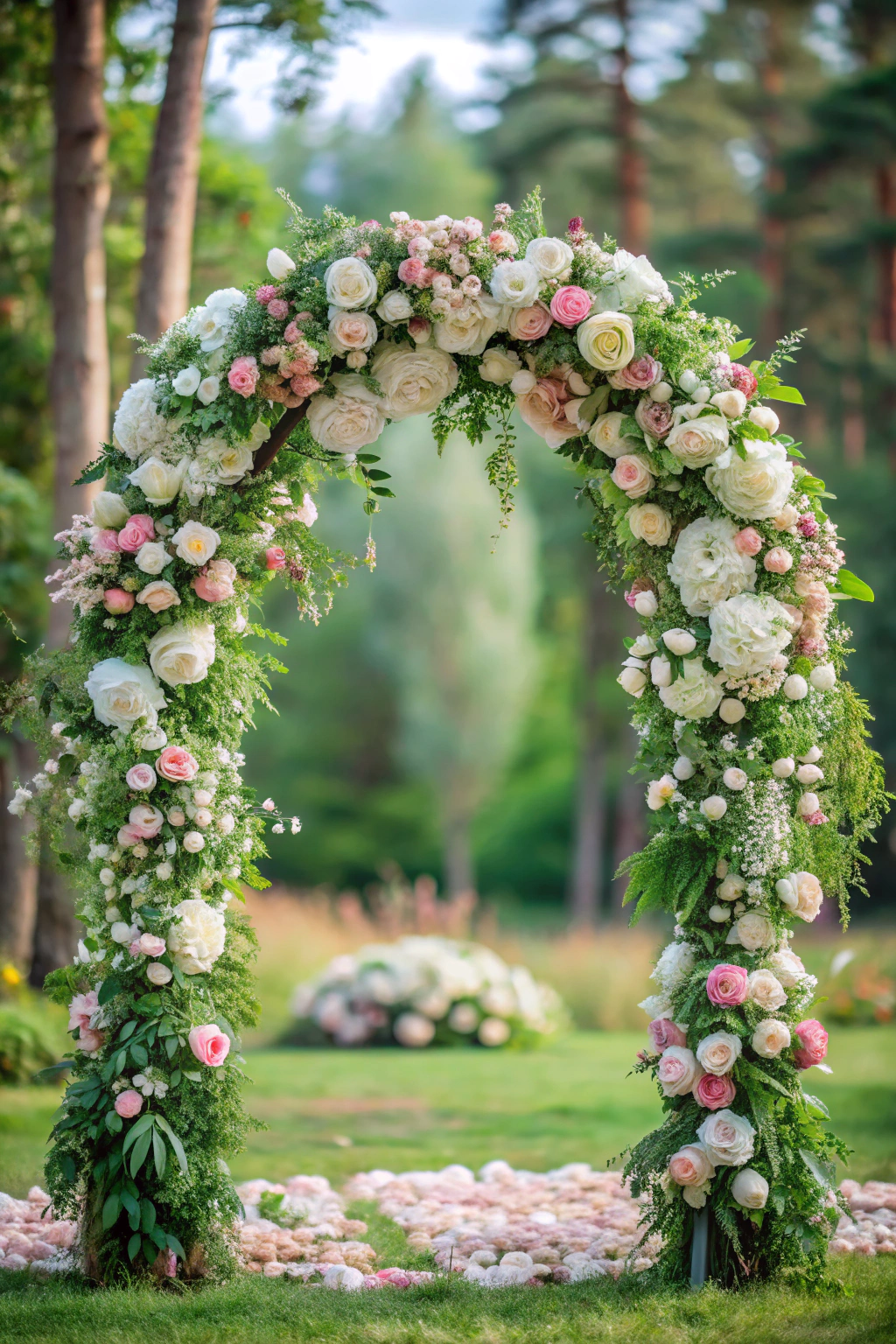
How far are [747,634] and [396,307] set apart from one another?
1482 millimetres

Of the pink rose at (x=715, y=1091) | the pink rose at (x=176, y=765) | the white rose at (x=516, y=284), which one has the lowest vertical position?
the pink rose at (x=715, y=1091)

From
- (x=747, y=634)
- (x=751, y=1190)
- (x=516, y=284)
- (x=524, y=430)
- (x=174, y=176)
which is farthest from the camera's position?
(x=524, y=430)

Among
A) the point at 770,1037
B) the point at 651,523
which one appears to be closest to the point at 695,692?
the point at 651,523

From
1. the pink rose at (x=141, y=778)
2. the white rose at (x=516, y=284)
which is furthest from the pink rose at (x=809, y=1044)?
the white rose at (x=516, y=284)

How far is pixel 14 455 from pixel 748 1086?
9.17 meters

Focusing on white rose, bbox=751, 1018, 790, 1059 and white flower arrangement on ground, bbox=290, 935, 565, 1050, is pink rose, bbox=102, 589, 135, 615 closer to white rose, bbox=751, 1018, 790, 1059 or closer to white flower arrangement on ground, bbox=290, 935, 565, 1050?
→ white rose, bbox=751, 1018, 790, 1059

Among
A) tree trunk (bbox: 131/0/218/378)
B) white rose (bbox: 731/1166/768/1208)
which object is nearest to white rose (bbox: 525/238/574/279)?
white rose (bbox: 731/1166/768/1208)

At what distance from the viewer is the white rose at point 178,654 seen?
3.84 m

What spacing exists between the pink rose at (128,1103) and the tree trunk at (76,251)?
3899 millimetres

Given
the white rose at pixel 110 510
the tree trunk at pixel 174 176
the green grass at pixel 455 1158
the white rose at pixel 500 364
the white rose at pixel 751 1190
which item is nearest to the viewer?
the green grass at pixel 455 1158

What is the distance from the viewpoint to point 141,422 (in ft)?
13.0

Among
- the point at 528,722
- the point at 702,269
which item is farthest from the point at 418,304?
the point at 528,722

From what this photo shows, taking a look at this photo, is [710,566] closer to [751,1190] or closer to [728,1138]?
[728,1138]

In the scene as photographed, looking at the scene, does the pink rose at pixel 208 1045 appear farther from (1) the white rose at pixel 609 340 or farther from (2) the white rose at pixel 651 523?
(1) the white rose at pixel 609 340
